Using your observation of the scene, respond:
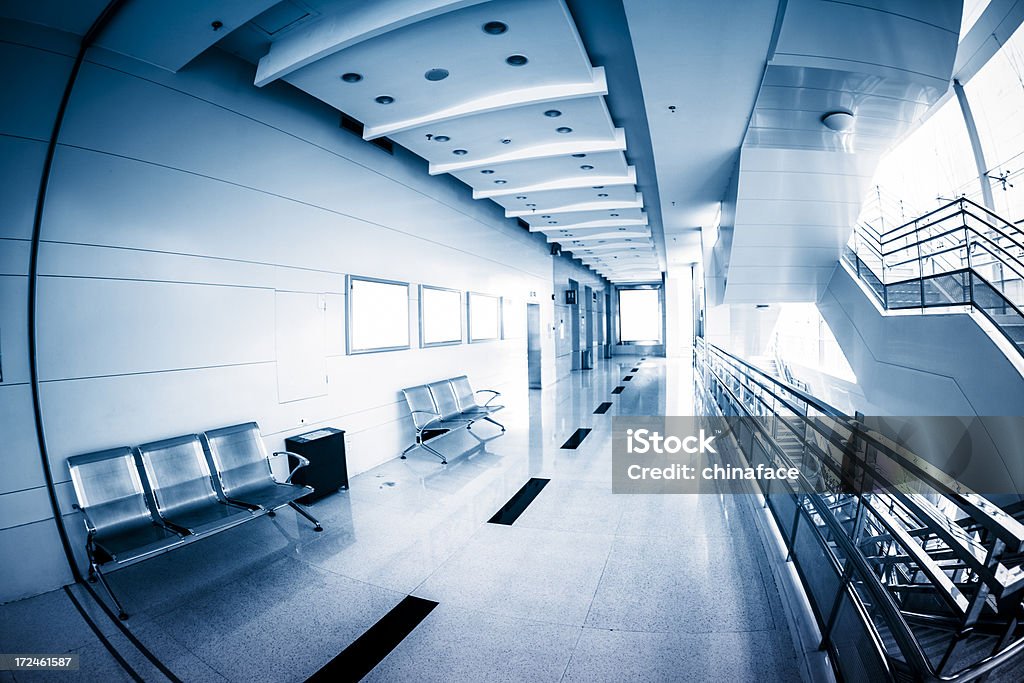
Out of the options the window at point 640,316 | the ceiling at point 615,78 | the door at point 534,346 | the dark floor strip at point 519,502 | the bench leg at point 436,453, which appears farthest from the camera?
the window at point 640,316

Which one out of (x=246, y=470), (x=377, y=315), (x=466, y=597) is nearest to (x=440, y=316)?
(x=377, y=315)

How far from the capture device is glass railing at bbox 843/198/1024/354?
432 centimetres

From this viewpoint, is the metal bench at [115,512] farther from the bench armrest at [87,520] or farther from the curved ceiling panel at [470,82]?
the curved ceiling panel at [470,82]

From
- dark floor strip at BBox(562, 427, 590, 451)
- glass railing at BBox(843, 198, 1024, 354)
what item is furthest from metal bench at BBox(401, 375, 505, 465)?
glass railing at BBox(843, 198, 1024, 354)

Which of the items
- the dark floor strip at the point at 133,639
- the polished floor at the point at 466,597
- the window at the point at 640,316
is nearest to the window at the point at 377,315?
the polished floor at the point at 466,597

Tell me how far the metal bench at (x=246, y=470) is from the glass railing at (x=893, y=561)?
3372 mm

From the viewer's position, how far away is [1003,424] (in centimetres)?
400

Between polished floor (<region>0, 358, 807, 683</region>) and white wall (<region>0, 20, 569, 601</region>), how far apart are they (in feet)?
2.72

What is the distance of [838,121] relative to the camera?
4.82m

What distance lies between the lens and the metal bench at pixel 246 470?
11.4 feet

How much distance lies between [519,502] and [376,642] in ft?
6.35

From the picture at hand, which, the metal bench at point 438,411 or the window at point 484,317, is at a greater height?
the window at point 484,317

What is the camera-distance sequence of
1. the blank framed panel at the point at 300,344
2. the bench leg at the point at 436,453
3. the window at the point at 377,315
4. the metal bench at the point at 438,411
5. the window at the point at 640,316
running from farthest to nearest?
the window at the point at 640,316
the metal bench at the point at 438,411
the bench leg at the point at 436,453
the window at the point at 377,315
the blank framed panel at the point at 300,344

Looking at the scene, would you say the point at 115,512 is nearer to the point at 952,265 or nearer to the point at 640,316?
the point at 952,265
